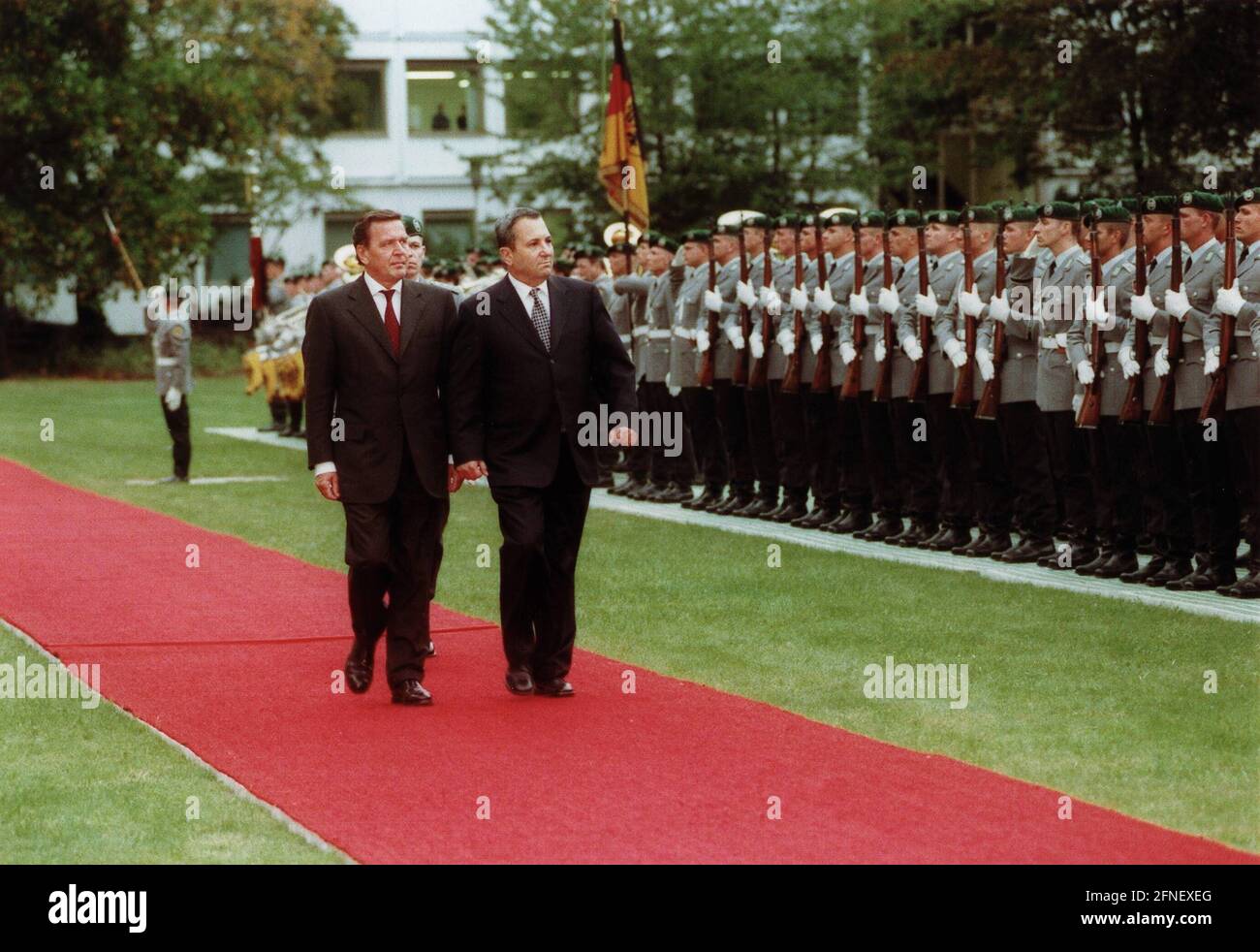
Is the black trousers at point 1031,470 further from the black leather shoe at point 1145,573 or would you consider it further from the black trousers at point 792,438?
the black trousers at point 792,438

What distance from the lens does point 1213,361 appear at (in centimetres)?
1175

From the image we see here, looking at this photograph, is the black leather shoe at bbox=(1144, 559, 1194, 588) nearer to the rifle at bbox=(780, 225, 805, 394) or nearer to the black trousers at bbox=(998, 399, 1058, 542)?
the black trousers at bbox=(998, 399, 1058, 542)

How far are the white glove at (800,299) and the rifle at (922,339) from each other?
1379mm

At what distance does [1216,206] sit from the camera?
12086 millimetres

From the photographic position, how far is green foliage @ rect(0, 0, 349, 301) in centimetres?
4100

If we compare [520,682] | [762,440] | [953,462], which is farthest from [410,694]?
[762,440]

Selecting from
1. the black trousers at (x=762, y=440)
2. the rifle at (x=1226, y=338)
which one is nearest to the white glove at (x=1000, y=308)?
the rifle at (x=1226, y=338)

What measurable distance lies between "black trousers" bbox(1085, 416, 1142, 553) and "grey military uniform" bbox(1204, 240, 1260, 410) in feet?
3.49

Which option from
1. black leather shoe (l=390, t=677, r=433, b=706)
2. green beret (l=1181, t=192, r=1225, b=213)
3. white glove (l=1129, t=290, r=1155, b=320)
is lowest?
black leather shoe (l=390, t=677, r=433, b=706)

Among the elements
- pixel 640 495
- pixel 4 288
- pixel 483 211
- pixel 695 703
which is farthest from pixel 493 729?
pixel 483 211

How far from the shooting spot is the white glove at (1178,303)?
12.0 meters

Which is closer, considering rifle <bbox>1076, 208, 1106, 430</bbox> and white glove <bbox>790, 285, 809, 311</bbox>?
rifle <bbox>1076, 208, 1106, 430</bbox>

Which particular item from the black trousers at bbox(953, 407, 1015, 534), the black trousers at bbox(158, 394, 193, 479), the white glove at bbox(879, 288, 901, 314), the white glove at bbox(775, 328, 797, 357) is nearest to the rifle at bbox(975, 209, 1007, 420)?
the black trousers at bbox(953, 407, 1015, 534)

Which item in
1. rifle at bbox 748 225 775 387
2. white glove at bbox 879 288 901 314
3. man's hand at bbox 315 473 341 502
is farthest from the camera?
rifle at bbox 748 225 775 387
